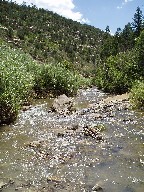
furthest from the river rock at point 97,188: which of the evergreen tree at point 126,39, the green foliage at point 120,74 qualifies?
the evergreen tree at point 126,39

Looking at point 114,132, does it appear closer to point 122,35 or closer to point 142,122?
point 142,122

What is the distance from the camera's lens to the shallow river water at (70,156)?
10.4 meters

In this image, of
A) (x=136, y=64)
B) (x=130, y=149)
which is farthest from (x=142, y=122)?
(x=136, y=64)

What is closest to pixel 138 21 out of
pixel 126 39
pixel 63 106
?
pixel 126 39

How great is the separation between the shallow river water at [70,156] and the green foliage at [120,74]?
20.8 metres

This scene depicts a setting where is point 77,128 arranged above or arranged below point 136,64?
below

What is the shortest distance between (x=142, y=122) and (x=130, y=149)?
6117 millimetres

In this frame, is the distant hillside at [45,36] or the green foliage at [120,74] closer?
the green foliage at [120,74]

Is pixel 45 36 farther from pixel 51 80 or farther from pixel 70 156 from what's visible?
pixel 70 156

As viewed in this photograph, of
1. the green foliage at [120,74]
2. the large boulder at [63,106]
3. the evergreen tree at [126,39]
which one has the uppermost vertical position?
the evergreen tree at [126,39]

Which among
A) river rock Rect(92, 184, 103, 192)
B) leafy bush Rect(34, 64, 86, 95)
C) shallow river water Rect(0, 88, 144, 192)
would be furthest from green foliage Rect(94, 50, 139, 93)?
river rock Rect(92, 184, 103, 192)

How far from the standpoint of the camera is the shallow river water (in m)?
10.4

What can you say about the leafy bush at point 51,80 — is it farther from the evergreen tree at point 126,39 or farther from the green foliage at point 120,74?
the evergreen tree at point 126,39

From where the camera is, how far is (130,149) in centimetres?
1417
